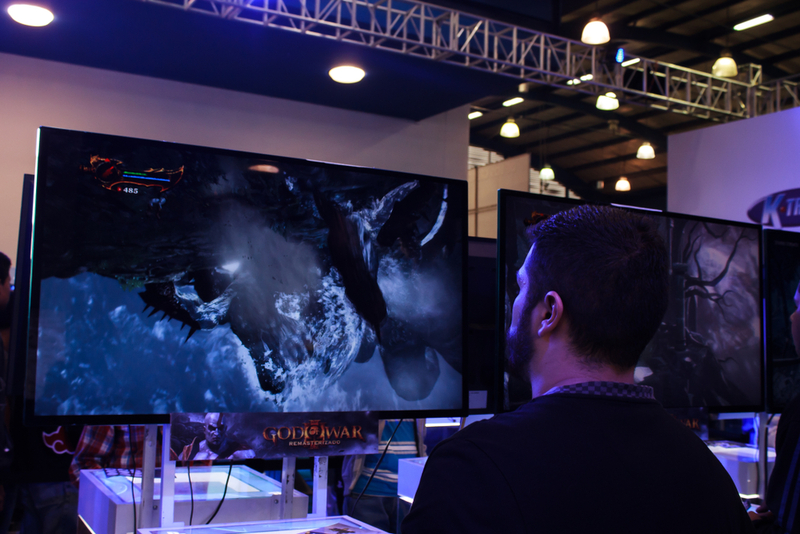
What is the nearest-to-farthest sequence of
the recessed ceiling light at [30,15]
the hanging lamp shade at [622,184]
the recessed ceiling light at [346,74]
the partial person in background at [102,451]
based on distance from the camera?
the partial person in background at [102,451] < the recessed ceiling light at [30,15] < the recessed ceiling light at [346,74] < the hanging lamp shade at [622,184]

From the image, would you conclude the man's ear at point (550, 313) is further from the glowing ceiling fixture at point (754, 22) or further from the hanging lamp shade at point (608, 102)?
the glowing ceiling fixture at point (754, 22)

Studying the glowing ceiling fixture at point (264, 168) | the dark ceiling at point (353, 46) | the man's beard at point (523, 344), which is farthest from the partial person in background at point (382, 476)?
the dark ceiling at point (353, 46)

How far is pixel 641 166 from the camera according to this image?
13.5 metres

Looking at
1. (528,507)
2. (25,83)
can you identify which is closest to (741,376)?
(528,507)

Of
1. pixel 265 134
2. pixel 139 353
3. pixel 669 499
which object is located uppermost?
pixel 265 134

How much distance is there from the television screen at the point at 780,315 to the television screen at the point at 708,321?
8cm

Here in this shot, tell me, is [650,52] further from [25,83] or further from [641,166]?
[25,83]

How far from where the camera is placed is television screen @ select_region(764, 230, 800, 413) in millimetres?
2400

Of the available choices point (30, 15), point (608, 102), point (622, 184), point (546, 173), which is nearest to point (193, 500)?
point (30, 15)

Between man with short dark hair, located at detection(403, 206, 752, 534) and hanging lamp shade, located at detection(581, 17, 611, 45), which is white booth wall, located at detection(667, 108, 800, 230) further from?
man with short dark hair, located at detection(403, 206, 752, 534)

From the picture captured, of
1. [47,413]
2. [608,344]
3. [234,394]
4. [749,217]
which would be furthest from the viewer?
[749,217]

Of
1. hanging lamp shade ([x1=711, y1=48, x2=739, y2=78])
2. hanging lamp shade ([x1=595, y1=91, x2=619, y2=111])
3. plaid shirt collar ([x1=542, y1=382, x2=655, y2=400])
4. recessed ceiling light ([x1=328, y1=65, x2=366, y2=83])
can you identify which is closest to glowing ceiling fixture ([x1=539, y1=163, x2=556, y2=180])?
hanging lamp shade ([x1=595, y1=91, x2=619, y2=111])

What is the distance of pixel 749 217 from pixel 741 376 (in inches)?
176

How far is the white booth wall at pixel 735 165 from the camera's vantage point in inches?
233
